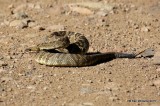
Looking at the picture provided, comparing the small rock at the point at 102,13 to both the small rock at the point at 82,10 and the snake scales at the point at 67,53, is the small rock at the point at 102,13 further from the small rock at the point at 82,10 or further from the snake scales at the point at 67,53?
the snake scales at the point at 67,53

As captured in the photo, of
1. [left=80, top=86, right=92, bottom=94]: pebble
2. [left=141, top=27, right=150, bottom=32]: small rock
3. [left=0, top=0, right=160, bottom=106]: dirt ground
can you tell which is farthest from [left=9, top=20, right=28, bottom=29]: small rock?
[left=80, top=86, right=92, bottom=94]: pebble

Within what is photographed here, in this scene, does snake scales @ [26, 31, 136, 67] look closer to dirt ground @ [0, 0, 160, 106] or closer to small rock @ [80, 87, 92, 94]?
dirt ground @ [0, 0, 160, 106]

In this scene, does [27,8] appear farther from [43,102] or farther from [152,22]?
[43,102]

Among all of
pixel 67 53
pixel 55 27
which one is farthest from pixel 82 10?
pixel 67 53

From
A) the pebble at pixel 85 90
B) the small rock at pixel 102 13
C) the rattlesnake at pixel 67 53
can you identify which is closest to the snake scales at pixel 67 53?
the rattlesnake at pixel 67 53

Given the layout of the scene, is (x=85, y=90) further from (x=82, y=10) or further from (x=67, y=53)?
(x=82, y=10)

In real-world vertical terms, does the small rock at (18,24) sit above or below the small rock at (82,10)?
below
